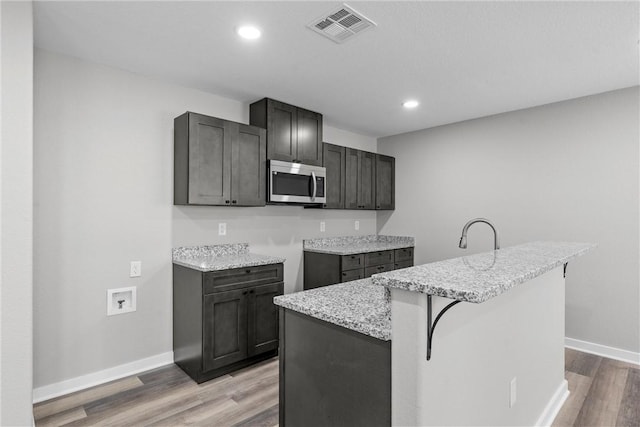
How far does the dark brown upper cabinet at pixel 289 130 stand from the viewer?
3.56 meters

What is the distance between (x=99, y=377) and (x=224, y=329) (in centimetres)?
103

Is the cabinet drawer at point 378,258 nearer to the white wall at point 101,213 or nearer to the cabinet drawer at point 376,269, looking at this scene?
the cabinet drawer at point 376,269

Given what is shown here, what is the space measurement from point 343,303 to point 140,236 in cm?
218

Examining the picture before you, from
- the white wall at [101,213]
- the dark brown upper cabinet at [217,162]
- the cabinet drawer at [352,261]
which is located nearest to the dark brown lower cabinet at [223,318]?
the white wall at [101,213]

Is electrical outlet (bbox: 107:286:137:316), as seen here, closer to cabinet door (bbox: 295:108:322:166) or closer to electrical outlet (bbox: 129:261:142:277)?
electrical outlet (bbox: 129:261:142:277)

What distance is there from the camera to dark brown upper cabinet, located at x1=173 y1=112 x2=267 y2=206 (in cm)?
299

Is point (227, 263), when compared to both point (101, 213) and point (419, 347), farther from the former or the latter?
point (419, 347)

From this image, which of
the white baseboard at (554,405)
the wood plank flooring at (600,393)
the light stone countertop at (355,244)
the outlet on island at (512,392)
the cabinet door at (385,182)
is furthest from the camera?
the cabinet door at (385,182)

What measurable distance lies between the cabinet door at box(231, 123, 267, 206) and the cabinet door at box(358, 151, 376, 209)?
164cm

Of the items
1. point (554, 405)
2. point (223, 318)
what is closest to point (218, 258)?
point (223, 318)

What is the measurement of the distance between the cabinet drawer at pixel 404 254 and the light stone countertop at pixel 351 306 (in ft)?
9.33

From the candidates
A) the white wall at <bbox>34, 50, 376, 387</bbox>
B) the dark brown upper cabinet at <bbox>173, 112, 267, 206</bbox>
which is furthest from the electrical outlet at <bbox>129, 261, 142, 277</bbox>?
the dark brown upper cabinet at <bbox>173, 112, 267, 206</bbox>

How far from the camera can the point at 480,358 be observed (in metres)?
1.52

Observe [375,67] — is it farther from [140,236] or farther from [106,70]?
[140,236]
